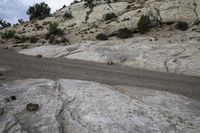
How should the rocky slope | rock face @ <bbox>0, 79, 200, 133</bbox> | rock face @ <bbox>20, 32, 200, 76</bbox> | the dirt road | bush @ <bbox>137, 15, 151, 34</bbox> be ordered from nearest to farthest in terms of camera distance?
1. rock face @ <bbox>0, 79, 200, 133</bbox>
2. the dirt road
3. rock face @ <bbox>20, 32, 200, 76</bbox>
4. the rocky slope
5. bush @ <bbox>137, 15, 151, 34</bbox>

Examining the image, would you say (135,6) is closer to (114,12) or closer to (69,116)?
(114,12)

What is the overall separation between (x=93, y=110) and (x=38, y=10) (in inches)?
2004

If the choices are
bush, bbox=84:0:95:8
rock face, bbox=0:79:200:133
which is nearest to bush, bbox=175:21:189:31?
rock face, bbox=0:79:200:133

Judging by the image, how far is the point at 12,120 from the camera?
7.72 meters

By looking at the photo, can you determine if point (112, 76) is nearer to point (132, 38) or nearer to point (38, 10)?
point (132, 38)

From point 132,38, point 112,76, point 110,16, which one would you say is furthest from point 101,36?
point 112,76

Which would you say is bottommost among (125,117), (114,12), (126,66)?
(126,66)

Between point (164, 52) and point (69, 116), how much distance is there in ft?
46.7

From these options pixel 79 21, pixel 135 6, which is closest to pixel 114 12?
pixel 135 6

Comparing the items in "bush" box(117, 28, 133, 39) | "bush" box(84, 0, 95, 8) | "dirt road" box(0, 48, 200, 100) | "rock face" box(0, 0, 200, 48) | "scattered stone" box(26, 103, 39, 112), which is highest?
"bush" box(84, 0, 95, 8)

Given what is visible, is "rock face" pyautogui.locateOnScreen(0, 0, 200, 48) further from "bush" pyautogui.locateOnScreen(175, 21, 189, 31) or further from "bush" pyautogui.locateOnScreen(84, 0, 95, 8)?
"bush" pyautogui.locateOnScreen(84, 0, 95, 8)

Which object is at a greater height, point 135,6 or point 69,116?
point 135,6

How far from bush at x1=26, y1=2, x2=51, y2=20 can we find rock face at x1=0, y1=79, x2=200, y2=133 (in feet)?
151

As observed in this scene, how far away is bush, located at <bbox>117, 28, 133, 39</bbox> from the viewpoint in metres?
28.3
